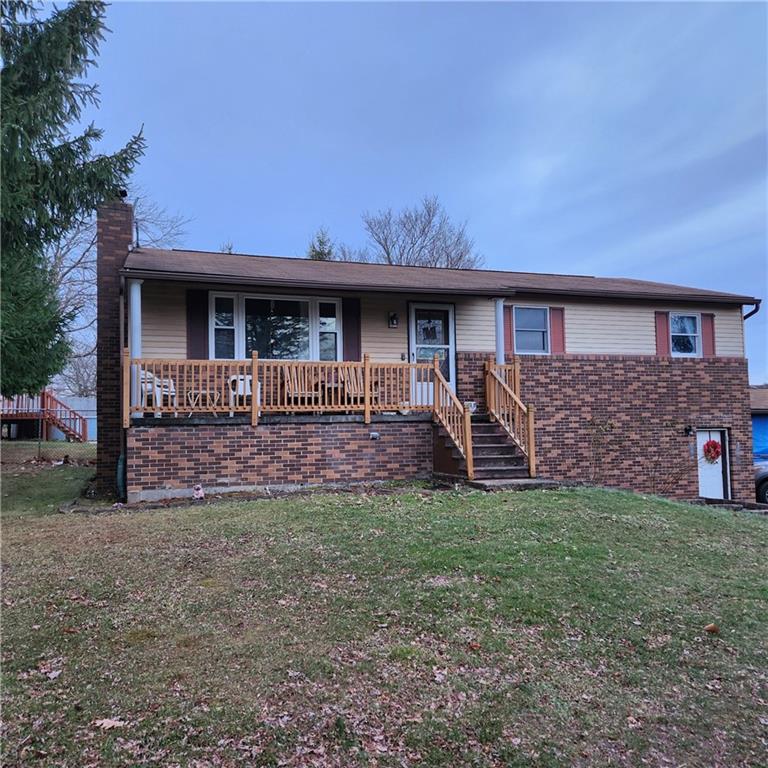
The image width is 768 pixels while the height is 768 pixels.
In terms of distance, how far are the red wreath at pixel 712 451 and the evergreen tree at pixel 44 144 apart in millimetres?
11922

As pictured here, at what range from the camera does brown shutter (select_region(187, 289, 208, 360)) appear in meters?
10.2

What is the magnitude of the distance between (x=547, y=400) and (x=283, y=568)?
25.8ft

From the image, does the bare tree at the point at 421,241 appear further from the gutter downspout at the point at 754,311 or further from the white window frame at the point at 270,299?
the white window frame at the point at 270,299

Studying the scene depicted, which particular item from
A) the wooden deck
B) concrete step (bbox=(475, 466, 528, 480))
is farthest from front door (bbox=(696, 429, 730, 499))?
concrete step (bbox=(475, 466, 528, 480))

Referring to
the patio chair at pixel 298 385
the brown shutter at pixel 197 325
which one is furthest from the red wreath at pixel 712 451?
the brown shutter at pixel 197 325

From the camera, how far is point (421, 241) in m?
31.6

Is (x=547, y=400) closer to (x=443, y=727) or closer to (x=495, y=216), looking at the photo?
(x=443, y=727)

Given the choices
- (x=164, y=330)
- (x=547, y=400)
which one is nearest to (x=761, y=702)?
(x=547, y=400)

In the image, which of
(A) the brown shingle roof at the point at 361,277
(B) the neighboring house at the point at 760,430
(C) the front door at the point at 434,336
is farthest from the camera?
(B) the neighboring house at the point at 760,430

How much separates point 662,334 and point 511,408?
499cm

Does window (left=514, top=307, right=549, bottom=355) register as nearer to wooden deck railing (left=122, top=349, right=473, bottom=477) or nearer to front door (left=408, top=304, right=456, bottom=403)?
front door (left=408, top=304, right=456, bottom=403)

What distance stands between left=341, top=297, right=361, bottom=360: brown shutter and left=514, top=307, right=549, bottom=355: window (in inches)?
131

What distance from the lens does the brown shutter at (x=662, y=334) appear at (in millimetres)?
12539

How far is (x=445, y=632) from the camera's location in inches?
151
